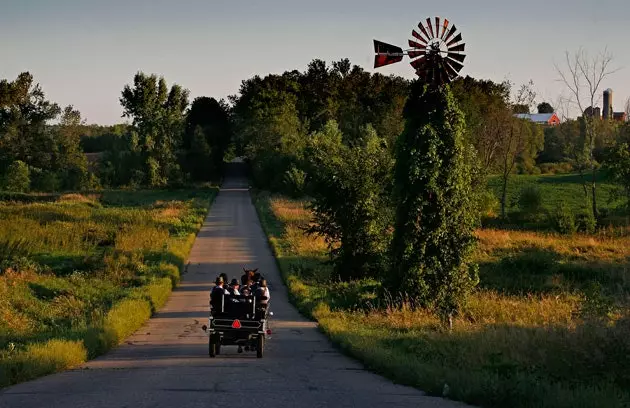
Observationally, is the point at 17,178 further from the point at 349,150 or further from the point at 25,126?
the point at 349,150

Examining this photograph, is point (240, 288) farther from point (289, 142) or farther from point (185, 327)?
point (289, 142)

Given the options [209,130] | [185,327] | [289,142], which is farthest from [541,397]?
[209,130]

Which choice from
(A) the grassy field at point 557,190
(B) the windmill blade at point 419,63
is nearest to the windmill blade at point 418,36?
(B) the windmill blade at point 419,63

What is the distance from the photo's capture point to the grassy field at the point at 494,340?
10.5 meters

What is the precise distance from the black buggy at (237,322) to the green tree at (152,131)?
86128mm

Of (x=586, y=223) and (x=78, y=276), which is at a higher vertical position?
(x=586, y=223)

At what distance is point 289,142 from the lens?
305ft

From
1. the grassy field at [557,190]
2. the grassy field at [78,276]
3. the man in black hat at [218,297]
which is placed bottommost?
the grassy field at [78,276]

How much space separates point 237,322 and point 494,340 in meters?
5.35

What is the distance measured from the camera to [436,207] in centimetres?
2303

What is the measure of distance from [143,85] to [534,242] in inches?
3545

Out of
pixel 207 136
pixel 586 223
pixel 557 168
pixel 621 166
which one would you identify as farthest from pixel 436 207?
pixel 207 136

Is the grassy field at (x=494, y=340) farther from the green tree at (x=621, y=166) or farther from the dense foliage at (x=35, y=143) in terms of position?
the dense foliage at (x=35, y=143)

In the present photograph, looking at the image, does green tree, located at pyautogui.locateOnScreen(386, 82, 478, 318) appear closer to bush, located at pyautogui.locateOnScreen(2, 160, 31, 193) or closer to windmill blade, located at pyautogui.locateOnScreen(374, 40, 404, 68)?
windmill blade, located at pyautogui.locateOnScreen(374, 40, 404, 68)
